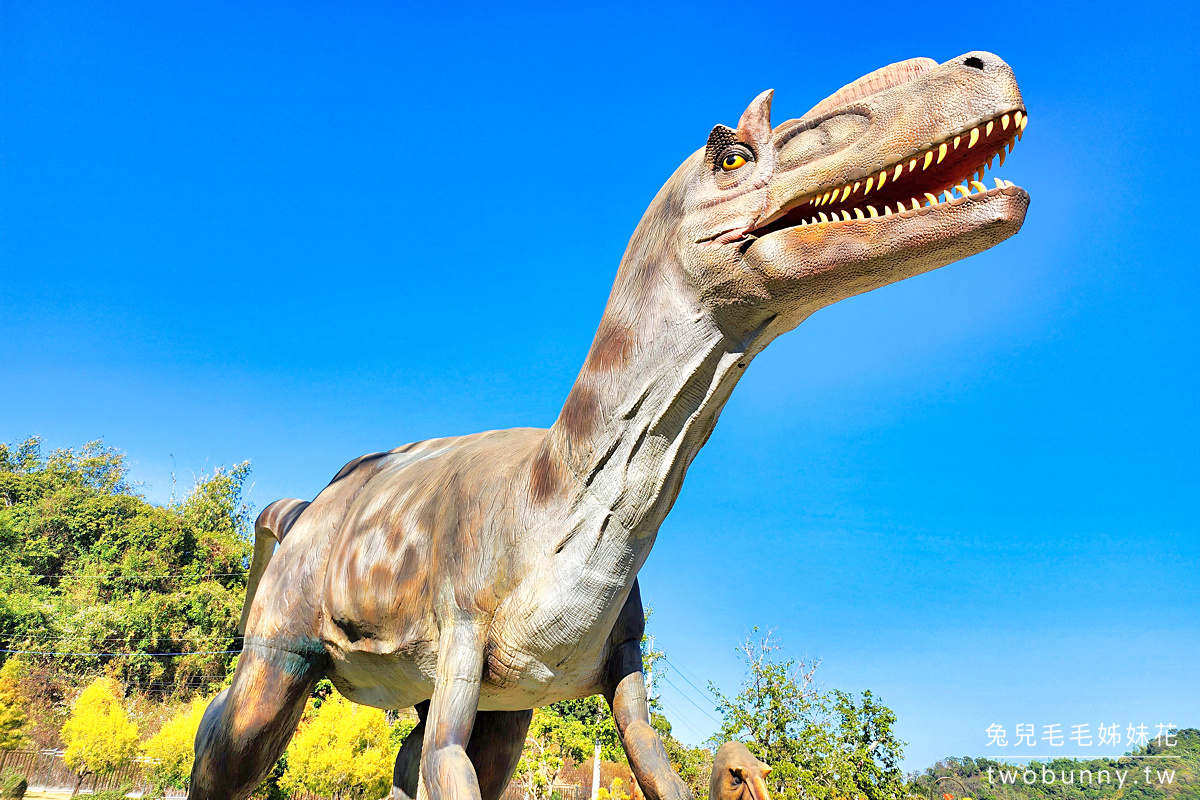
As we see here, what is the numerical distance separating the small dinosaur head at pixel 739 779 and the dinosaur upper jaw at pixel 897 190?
144 cm

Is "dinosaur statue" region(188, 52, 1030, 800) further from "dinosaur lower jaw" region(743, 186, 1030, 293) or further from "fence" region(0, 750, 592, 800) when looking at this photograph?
"fence" region(0, 750, 592, 800)

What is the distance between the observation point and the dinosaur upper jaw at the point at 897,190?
1940 mm

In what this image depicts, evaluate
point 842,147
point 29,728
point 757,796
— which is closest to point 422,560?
point 757,796

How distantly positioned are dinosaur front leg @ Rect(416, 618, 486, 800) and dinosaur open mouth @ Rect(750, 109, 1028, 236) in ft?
5.50

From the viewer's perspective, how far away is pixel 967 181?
2.04 m

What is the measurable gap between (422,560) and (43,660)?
3389 cm

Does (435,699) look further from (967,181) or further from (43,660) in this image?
(43,660)

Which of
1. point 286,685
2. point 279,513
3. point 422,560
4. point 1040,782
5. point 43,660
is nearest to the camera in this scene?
point 422,560

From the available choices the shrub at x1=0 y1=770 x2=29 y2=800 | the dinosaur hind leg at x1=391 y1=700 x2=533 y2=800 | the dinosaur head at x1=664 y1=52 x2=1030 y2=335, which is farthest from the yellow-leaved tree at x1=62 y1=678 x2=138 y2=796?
the dinosaur head at x1=664 y1=52 x2=1030 y2=335

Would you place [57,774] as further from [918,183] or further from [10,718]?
[918,183]

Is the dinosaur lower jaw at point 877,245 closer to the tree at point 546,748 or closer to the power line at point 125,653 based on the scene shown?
the tree at point 546,748

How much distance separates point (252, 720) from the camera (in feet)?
11.3

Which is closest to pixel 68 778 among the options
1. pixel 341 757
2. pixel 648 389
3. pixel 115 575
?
pixel 341 757

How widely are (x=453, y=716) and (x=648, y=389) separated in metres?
1.27
